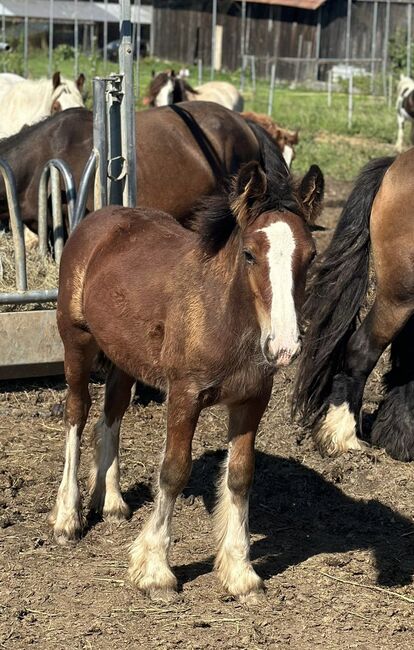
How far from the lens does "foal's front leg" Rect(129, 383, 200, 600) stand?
145 inches

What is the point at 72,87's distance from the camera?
35.5 ft

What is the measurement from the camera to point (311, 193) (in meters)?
3.50

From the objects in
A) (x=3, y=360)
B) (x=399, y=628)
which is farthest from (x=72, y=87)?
(x=399, y=628)

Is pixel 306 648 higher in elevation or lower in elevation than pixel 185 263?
lower

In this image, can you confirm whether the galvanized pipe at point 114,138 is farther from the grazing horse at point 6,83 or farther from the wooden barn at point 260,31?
the wooden barn at point 260,31

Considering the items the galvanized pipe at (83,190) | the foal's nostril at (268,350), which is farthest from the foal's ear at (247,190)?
the galvanized pipe at (83,190)

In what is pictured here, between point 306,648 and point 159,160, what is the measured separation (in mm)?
4864

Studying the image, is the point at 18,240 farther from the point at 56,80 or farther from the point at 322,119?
the point at 322,119

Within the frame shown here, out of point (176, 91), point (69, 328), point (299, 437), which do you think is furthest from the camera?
point (176, 91)

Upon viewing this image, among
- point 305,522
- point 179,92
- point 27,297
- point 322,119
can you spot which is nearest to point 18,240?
point 27,297

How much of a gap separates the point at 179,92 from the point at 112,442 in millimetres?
10482

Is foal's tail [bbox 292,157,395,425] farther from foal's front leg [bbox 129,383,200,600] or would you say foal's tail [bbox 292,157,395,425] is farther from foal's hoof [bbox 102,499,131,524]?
foal's front leg [bbox 129,383,200,600]

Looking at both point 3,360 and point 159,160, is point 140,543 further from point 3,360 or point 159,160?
point 159,160

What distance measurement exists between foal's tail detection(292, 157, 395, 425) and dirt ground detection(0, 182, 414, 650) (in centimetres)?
31
